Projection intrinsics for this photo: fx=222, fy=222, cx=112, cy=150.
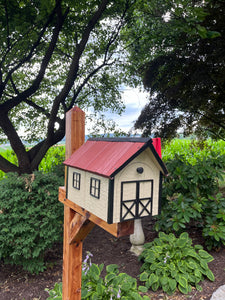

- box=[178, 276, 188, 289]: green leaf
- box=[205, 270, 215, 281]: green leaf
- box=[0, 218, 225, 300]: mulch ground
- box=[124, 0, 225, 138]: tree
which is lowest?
box=[0, 218, 225, 300]: mulch ground

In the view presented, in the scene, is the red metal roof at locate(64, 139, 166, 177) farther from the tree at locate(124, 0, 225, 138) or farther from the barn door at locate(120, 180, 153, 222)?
the tree at locate(124, 0, 225, 138)

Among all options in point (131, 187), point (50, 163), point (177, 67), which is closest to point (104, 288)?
point (131, 187)

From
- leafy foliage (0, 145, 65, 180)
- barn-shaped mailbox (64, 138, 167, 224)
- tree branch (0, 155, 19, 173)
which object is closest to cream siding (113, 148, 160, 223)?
barn-shaped mailbox (64, 138, 167, 224)

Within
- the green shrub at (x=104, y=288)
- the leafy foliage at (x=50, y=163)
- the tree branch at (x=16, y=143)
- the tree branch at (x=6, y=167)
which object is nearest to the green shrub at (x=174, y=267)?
the green shrub at (x=104, y=288)

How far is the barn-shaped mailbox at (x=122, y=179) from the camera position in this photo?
1.05 meters

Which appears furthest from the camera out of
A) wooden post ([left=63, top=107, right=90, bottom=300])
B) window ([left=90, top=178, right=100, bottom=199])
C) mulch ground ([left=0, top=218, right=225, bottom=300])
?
mulch ground ([left=0, top=218, right=225, bottom=300])

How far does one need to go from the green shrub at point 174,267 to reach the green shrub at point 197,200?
32 cm

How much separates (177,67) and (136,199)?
411cm

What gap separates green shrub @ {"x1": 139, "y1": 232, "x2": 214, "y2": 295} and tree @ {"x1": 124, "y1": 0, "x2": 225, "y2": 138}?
245 cm

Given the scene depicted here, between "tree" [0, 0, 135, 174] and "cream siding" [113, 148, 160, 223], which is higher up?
"tree" [0, 0, 135, 174]

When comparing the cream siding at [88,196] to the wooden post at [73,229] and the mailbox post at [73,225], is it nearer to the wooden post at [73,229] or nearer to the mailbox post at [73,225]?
the mailbox post at [73,225]

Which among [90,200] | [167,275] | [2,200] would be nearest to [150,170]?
[90,200]

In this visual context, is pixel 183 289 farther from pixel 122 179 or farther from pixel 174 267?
pixel 122 179

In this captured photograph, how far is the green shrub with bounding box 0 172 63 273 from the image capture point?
3262 mm
